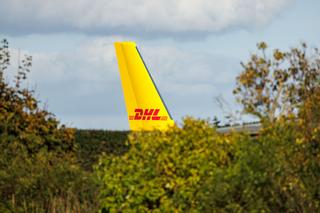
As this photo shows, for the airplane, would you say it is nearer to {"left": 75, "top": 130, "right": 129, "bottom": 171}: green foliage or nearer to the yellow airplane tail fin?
the yellow airplane tail fin

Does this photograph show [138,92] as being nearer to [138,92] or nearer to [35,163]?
[138,92]

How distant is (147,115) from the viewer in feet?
111

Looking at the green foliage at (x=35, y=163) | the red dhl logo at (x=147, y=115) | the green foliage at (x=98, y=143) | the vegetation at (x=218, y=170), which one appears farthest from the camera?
the green foliage at (x=98, y=143)

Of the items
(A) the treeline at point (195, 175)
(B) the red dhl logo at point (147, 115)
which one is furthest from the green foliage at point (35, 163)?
(B) the red dhl logo at point (147, 115)

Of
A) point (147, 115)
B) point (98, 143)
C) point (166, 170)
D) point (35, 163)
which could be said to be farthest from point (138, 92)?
point (166, 170)

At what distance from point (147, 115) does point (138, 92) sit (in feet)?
4.36

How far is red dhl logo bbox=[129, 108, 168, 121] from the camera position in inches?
1325

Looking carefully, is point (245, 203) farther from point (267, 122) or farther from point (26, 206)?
point (26, 206)

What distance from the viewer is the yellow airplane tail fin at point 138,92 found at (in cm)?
3366

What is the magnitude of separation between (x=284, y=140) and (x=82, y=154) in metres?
21.4

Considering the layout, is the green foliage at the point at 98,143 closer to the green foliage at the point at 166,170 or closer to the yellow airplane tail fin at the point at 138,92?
the yellow airplane tail fin at the point at 138,92

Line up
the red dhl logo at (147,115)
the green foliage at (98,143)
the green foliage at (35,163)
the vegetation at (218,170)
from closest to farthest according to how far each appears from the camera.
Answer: the vegetation at (218,170)
the green foliage at (35,163)
the red dhl logo at (147,115)
the green foliage at (98,143)

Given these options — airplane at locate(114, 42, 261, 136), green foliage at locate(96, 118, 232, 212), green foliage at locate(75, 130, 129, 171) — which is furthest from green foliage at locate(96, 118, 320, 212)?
green foliage at locate(75, 130, 129, 171)

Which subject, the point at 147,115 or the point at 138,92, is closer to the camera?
the point at 147,115
